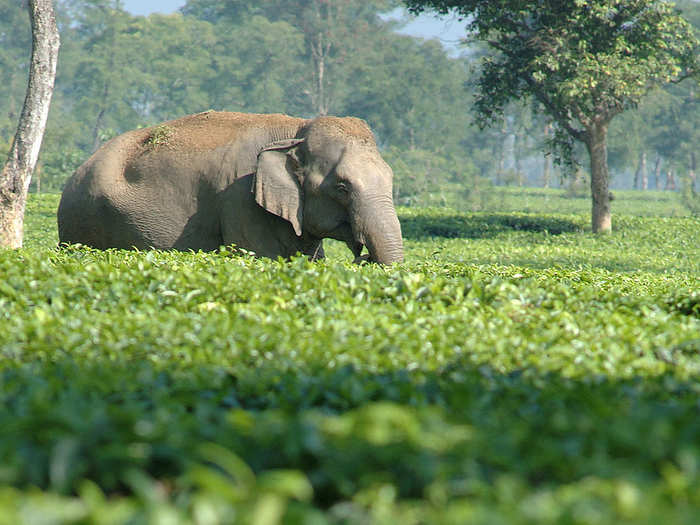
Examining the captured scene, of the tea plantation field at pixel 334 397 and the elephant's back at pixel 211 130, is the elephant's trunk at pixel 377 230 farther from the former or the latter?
the tea plantation field at pixel 334 397

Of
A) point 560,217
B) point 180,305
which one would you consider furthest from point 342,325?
point 560,217

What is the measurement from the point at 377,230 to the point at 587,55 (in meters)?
13.3

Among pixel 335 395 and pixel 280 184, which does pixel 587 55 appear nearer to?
pixel 280 184

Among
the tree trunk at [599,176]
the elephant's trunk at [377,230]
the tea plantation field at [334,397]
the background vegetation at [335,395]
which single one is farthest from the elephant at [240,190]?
the tree trunk at [599,176]

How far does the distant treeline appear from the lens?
61.5m

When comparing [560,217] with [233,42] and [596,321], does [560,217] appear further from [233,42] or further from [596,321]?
[233,42]

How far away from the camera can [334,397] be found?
364cm

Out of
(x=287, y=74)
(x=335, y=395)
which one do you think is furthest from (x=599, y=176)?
(x=287, y=74)

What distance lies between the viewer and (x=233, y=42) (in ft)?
210

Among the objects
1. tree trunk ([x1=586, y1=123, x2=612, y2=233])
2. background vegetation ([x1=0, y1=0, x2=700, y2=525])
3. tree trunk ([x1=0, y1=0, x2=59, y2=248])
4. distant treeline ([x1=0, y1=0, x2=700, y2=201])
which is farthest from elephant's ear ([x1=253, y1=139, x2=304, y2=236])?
distant treeline ([x1=0, y1=0, x2=700, y2=201])

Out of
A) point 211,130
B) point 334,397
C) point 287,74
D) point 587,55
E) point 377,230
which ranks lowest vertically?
point 334,397

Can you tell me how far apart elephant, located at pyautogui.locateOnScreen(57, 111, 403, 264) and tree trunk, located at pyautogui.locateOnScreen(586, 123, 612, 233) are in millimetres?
14291

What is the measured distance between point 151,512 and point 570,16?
20.4 meters

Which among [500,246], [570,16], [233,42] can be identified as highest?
[233,42]
